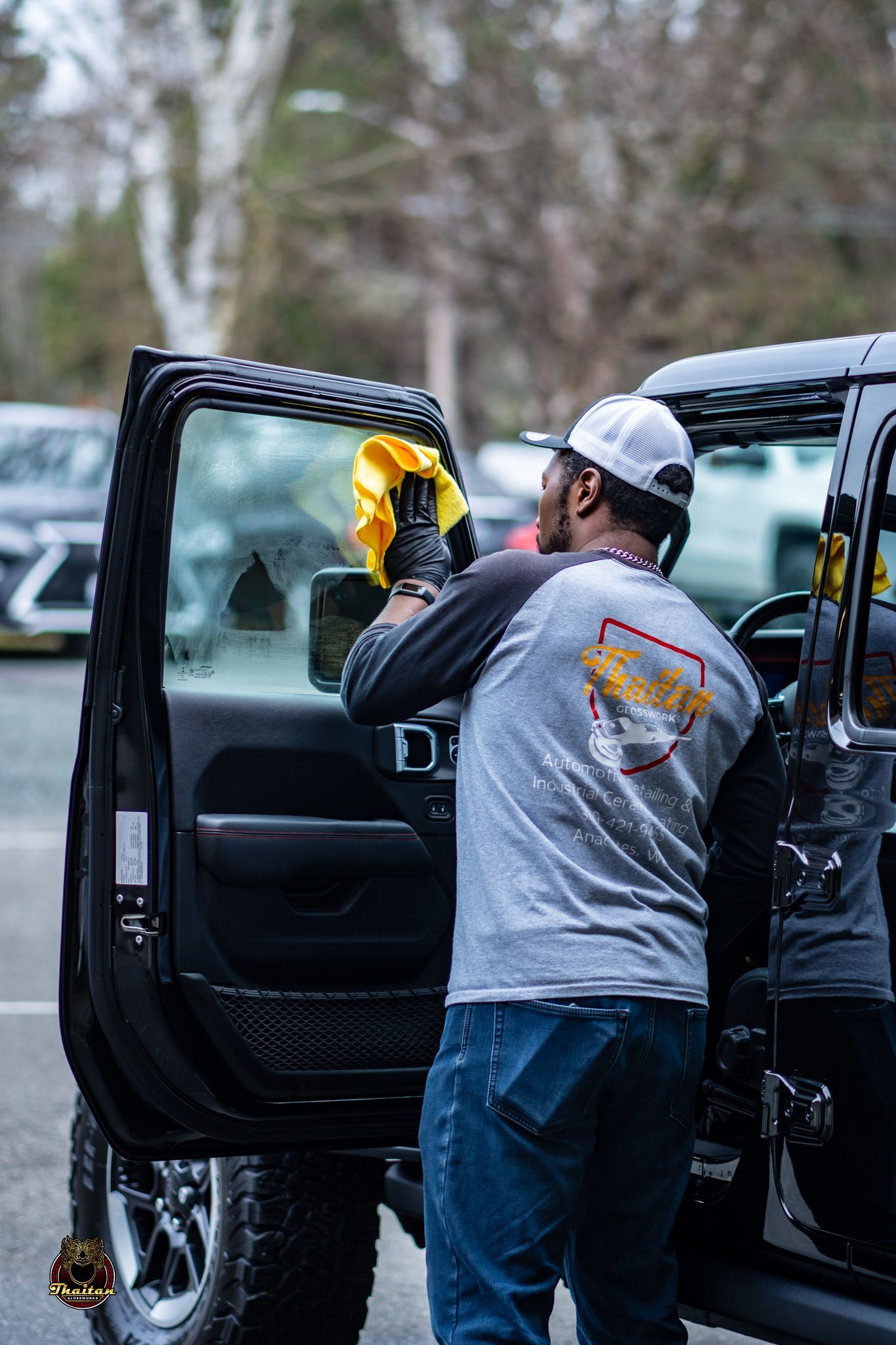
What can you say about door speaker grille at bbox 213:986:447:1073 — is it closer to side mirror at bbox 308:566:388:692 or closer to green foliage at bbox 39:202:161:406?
side mirror at bbox 308:566:388:692

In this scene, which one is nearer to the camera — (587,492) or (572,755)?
(572,755)

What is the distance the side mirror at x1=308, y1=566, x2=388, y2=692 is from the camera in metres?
3.01

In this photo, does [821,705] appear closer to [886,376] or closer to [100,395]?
[886,376]

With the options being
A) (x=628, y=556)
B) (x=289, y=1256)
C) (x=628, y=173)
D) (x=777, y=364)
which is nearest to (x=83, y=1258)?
(x=289, y=1256)

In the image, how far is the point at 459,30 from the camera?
20859 millimetres

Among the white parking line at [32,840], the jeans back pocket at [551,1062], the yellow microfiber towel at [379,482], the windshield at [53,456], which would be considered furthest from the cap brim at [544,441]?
the windshield at [53,456]

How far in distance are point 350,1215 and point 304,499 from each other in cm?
135

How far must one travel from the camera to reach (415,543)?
2.74 metres

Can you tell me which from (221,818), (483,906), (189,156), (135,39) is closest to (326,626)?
(221,818)

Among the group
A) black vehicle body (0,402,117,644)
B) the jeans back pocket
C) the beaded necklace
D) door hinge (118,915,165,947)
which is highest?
black vehicle body (0,402,117,644)

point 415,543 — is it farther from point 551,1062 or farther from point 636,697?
point 551,1062

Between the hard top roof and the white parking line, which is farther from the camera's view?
the white parking line

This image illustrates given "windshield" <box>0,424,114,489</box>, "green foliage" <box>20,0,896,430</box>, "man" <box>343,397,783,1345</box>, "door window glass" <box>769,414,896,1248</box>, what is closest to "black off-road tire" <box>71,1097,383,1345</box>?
"man" <box>343,397,783,1345</box>

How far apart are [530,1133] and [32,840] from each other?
714cm
